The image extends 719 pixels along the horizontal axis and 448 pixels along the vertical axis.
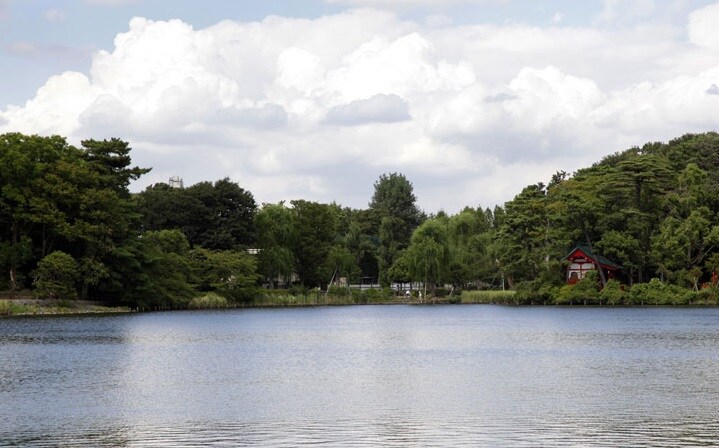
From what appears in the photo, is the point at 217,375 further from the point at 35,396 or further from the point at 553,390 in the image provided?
the point at 553,390

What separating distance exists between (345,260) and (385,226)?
36.6ft

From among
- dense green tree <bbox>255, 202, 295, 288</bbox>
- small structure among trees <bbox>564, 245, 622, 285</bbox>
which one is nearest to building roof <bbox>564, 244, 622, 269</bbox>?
small structure among trees <bbox>564, 245, 622, 285</bbox>

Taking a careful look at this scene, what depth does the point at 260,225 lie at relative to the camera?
100m

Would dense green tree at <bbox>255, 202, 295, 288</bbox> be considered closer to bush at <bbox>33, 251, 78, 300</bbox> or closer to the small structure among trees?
the small structure among trees

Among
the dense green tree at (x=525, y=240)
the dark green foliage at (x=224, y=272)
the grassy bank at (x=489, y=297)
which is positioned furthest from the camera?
the grassy bank at (x=489, y=297)

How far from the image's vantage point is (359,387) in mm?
30391

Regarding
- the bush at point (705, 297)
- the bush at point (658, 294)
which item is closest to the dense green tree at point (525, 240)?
the bush at point (658, 294)

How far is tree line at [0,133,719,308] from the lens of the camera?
7106 centimetres

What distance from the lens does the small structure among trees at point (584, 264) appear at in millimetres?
86081

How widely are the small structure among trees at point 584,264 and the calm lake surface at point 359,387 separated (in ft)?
97.8

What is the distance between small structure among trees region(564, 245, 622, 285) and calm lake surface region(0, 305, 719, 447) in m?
29.8

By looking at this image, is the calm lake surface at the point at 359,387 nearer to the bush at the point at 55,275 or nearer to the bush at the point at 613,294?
the bush at the point at 55,275

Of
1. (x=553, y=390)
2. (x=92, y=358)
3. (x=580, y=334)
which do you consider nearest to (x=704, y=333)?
(x=580, y=334)

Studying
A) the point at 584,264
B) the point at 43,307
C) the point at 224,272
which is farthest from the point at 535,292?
the point at 43,307
